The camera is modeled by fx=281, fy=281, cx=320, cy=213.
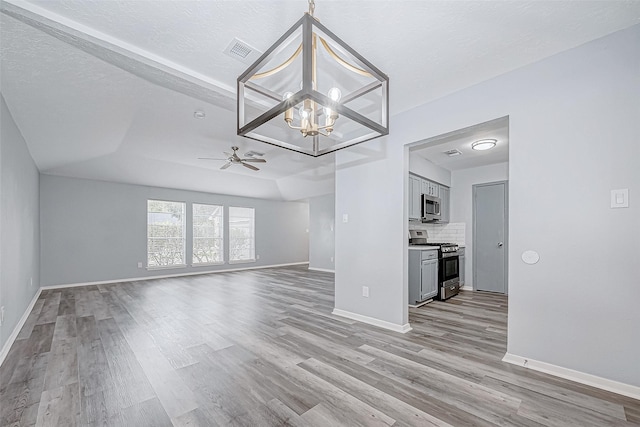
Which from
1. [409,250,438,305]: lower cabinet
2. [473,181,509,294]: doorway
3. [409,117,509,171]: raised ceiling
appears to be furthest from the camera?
[473,181,509,294]: doorway

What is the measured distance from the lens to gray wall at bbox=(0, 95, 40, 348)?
2.91m

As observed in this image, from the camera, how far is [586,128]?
2.31m

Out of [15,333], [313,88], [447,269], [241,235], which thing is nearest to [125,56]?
[313,88]

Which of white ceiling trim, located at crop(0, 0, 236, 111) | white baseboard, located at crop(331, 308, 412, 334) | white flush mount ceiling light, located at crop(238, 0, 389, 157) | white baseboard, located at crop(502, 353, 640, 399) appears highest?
white ceiling trim, located at crop(0, 0, 236, 111)

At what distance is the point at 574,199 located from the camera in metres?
2.35

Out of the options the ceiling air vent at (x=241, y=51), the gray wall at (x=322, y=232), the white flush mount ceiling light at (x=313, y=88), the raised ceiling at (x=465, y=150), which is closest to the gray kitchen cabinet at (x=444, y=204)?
the raised ceiling at (x=465, y=150)

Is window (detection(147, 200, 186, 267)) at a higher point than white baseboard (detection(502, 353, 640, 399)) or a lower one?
higher

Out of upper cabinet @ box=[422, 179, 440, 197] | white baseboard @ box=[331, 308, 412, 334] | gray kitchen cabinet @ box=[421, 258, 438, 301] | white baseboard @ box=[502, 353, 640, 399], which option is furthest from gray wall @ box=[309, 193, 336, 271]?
white baseboard @ box=[502, 353, 640, 399]

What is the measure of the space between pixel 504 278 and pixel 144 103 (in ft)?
22.1

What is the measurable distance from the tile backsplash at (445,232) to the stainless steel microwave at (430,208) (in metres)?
0.58

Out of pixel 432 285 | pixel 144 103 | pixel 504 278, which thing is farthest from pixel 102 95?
pixel 504 278

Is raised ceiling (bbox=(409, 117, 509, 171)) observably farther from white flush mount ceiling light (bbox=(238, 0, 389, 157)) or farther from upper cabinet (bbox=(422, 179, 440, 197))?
white flush mount ceiling light (bbox=(238, 0, 389, 157))

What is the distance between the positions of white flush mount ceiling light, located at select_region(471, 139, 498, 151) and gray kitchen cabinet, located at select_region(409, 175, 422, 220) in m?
1.07

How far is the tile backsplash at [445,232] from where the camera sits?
6273mm
